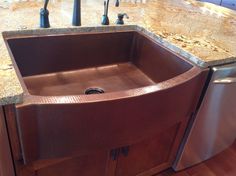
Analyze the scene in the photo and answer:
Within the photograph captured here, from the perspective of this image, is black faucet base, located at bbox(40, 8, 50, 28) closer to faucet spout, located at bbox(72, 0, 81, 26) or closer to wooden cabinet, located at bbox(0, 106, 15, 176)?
faucet spout, located at bbox(72, 0, 81, 26)

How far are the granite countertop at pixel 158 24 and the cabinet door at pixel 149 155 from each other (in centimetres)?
44

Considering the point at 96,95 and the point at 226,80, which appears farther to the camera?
the point at 226,80

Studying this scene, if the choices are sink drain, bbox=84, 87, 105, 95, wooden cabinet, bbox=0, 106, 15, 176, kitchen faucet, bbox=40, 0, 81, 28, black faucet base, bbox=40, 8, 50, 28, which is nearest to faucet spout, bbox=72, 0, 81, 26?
kitchen faucet, bbox=40, 0, 81, 28

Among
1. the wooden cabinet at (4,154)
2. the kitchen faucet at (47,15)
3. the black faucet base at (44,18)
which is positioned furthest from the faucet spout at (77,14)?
the wooden cabinet at (4,154)

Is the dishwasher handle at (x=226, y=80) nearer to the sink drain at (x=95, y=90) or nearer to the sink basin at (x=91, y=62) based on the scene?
the sink basin at (x=91, y=62)

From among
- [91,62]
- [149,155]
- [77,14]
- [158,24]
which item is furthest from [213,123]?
[77,14]

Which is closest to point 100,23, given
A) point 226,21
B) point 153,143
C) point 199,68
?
point 199,68

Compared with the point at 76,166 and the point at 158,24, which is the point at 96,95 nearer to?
the point at 76,166

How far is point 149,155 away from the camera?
124 centimetres

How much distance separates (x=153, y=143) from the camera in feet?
3.86

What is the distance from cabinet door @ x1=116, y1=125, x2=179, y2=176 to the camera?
1.13 metres

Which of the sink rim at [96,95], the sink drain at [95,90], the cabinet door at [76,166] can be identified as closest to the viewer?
the sink rim at [96,95]

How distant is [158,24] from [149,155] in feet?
2.60

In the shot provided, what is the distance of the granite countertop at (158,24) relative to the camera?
2.86ft
